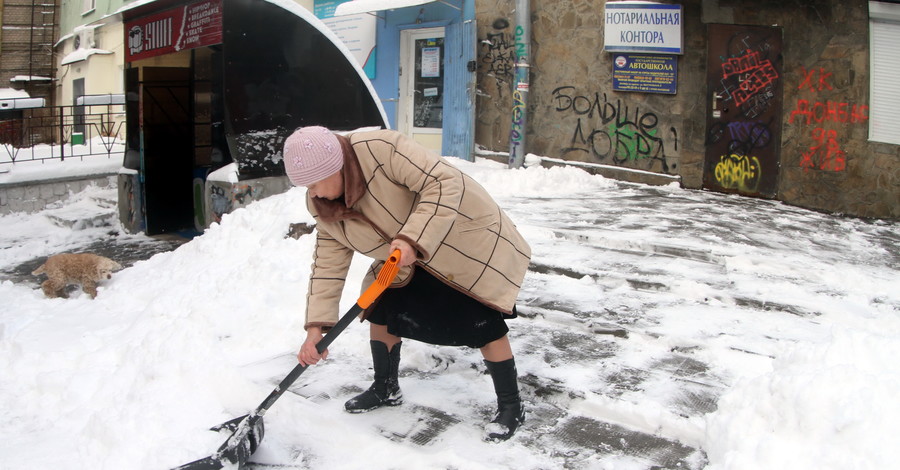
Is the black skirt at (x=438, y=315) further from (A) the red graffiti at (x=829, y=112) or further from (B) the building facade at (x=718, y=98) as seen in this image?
(A) the red graffiti at (x=829, y=112)

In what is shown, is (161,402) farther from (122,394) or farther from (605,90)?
(605,90)

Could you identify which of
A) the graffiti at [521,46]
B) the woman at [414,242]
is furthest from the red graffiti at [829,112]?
the woman at [414,242]

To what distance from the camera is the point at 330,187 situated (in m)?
2.85

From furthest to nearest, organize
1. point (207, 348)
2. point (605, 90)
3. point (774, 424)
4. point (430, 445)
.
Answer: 1. point (605, 90)
2. point (207, 348)
3. point (430, 445)
4. point (774, 424)

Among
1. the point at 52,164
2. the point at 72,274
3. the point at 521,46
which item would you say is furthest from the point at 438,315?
the point at 52,164

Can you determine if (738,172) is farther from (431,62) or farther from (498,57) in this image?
(431,62)

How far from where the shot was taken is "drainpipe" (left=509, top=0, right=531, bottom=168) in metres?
10.6

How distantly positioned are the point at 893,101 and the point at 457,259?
7973 millimetres

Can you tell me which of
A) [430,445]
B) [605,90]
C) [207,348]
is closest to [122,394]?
[207,348]

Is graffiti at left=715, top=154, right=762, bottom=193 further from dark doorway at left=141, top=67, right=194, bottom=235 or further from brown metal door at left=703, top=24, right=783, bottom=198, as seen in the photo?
dark doorway at left=141, top=67, right=194, bottom=235

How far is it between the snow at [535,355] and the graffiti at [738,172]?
8.04 ft

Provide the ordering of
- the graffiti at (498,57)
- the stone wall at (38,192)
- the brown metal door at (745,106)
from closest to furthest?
1. the brown metal door at (745,106)
2. the stone wall at (38,192)
3. the graffiti at (498,57)

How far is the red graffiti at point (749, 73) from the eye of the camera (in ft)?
30.9

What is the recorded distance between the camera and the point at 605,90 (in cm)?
1043
